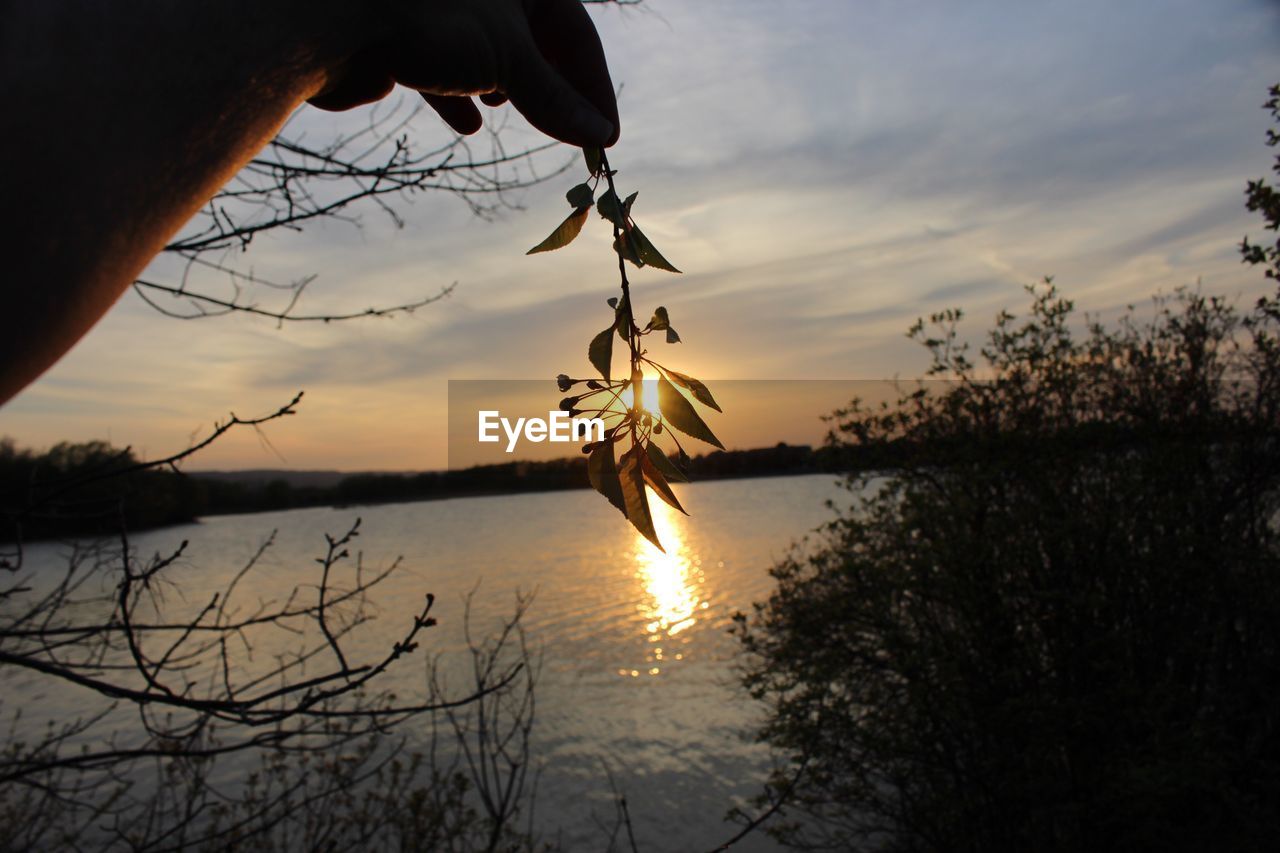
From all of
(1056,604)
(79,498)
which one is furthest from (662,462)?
(1056,604)

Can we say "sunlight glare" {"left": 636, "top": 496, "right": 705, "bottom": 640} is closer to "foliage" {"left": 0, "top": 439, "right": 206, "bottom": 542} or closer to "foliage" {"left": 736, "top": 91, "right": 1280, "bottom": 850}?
"foliage" {"left": 736, "top": 91, "right": 1280, "bottom": 850}

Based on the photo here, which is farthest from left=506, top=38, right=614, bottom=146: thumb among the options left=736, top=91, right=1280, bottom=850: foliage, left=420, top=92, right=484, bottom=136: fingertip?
left=736, top=91, right=1280, bottom=850: foliage

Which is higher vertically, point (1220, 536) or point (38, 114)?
Result: point (38, 114)

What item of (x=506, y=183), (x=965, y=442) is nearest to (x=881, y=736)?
(x=965, y=442)


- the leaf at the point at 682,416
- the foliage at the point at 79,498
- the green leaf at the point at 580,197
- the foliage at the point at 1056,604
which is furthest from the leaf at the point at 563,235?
the foliage at the point at 1056,604

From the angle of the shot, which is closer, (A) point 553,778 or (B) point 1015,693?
(B) point 1015,693

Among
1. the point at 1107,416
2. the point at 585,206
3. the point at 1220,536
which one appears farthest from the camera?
the point at 1107,416

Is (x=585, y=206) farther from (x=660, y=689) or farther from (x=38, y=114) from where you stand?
(x=660, y=689)

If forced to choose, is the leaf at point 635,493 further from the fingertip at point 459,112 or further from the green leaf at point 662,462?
the fingertip at point 459,112

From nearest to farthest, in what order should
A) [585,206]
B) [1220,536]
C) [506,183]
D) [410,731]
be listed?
[585,206], [506,183], [1220,536], [410,731]
